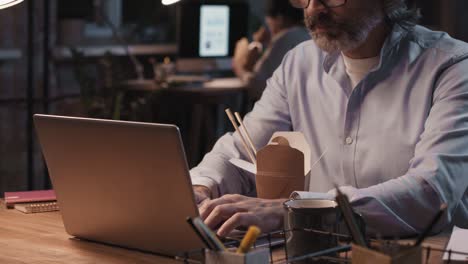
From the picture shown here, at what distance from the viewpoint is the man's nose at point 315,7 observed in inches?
92.7

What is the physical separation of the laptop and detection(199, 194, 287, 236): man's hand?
0.15 metres

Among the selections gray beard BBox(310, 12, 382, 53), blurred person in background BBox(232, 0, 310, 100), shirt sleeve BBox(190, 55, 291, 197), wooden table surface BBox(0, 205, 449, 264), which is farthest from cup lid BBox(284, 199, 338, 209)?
blurred person in background BBox(232, 0, 310, 100)

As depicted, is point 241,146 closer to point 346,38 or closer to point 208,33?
point 346,38

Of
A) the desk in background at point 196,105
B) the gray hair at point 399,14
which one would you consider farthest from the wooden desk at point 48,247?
the desk in background at point 196,105

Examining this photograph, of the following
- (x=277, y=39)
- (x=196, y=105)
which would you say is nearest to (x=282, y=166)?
(x=277, y=39)

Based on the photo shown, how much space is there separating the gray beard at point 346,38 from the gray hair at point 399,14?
0.09 m

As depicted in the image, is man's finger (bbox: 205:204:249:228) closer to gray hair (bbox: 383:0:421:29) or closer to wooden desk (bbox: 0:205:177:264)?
wooden desk (bbox: 0:205:177:264)

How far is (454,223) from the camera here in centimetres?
226

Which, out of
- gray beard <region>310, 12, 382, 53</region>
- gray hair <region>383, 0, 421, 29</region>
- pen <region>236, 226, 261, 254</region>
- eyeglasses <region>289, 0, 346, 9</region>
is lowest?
pen <region>236, 226, 261, 254</region>

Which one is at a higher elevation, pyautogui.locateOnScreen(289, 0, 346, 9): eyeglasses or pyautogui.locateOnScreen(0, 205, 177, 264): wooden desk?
pyautogui.locateOnScreen(289, 0, 346, 9): eyeglasses

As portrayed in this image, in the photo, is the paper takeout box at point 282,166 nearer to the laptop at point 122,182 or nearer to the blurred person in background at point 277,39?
the laptop at point 122,182

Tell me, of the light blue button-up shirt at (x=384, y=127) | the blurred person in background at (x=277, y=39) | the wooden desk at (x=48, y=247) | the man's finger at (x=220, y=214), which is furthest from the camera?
the blurred person in background at (x=277, y=39)

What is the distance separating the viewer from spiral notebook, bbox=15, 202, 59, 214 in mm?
2252

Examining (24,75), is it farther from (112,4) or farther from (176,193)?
(176,193)
